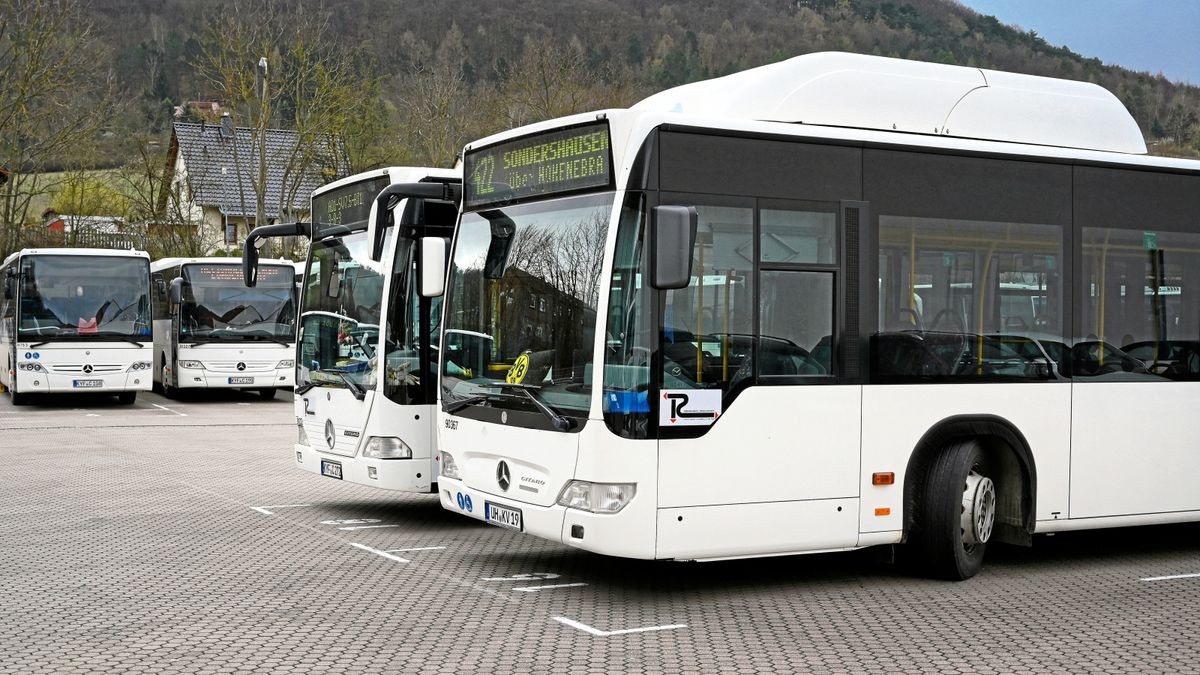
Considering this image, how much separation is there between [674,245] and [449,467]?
2811mm

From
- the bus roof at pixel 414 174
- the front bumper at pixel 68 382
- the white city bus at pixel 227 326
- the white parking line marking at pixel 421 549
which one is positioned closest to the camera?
the white parking line marking at pixel 421 549

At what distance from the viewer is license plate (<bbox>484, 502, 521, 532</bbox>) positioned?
346 inches

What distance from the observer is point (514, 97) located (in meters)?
49.6

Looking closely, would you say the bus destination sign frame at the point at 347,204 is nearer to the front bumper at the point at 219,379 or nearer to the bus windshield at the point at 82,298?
the bus windshield at the point at 82,298

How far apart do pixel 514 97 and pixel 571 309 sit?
4210 centimetres

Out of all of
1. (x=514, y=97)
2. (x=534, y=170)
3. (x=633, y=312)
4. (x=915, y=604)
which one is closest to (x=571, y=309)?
(x=633, y=312)

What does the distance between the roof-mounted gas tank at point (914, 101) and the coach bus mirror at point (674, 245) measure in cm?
126

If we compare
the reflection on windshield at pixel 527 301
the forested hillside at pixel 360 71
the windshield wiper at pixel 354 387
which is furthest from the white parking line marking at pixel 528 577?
the forested hillside at pixel 360 71

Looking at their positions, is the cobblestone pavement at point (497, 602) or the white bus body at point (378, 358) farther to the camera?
the white bus body at point (378, 358)

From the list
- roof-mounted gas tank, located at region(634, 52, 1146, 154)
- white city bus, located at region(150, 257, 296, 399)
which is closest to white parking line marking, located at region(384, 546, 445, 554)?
roof-mounted gas tank, located at region(634, 52, 1146, 154)

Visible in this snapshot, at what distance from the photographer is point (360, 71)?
171ft

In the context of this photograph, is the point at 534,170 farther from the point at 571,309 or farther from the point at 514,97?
the point at 514,97

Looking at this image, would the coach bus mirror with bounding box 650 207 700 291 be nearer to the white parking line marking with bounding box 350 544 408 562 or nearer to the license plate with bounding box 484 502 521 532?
the license plate with bounding box 484 502 521 532

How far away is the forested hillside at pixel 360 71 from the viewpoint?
143ft
